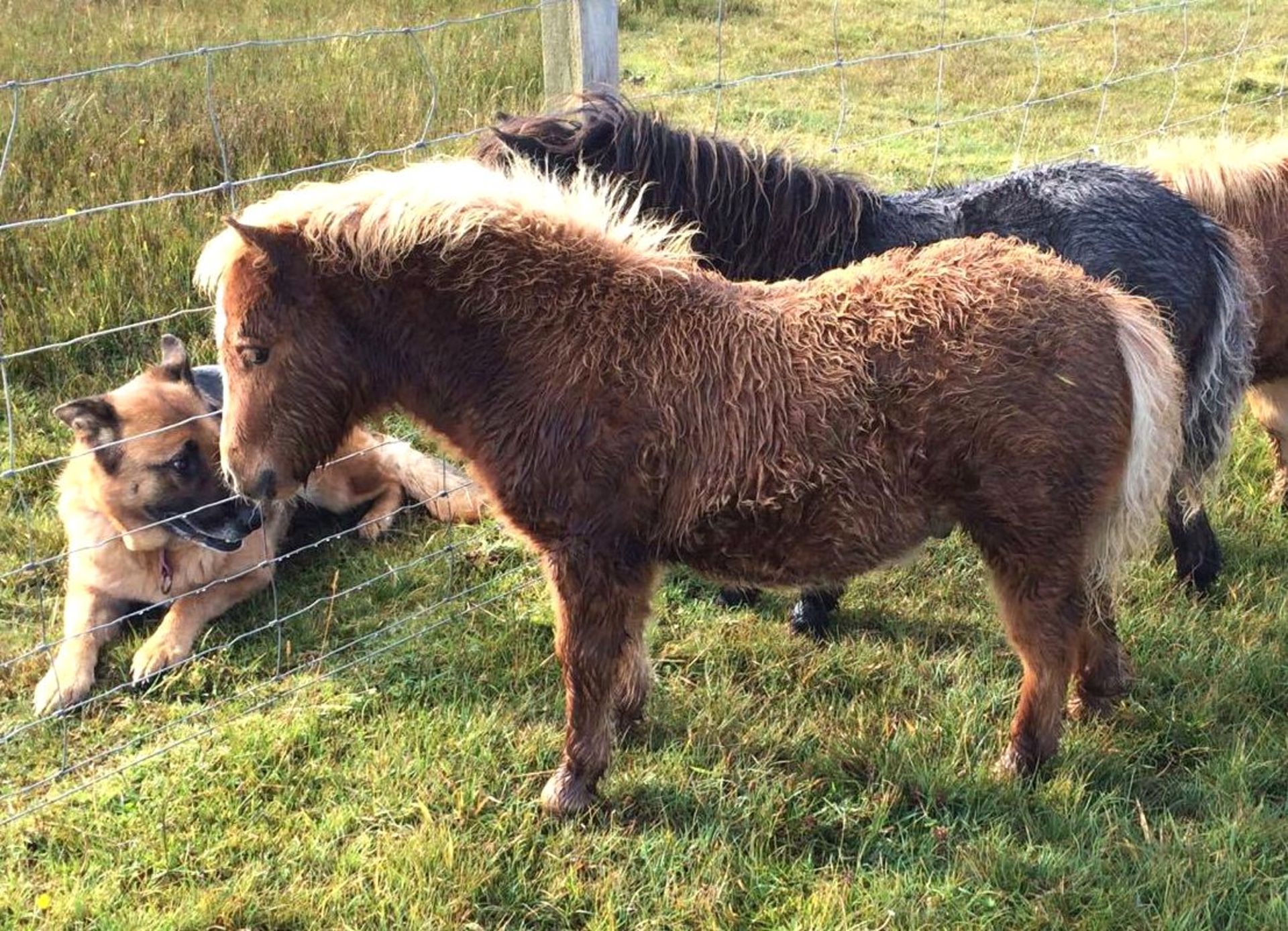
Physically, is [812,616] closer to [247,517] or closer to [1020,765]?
[1020,765]

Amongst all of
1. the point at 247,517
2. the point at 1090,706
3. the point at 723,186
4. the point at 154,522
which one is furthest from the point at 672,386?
the point at 154,522

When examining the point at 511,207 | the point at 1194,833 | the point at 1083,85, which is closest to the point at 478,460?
the point at 511,207

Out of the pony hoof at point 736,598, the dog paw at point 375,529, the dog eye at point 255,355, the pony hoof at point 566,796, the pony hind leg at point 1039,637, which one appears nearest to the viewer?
the dog eye at point 255,355

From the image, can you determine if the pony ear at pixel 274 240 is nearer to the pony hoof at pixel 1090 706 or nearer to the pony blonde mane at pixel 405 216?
the pony blonde mane at pixel 405 216

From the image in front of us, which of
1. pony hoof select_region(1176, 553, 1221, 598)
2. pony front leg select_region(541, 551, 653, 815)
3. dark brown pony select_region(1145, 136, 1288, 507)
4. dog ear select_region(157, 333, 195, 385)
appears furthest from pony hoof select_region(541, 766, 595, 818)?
dark brown pony select_region(1145, 136, 1288, 507)

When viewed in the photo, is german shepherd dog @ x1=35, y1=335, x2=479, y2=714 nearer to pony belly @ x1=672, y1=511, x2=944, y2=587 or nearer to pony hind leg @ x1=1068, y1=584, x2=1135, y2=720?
pony belly @ x1=672, y1=511, x2=944, y2=587

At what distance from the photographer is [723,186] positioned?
418 cm

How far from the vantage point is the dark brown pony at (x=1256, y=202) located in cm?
464

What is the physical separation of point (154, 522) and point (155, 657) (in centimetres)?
55

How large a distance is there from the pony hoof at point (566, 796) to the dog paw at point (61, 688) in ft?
5.47

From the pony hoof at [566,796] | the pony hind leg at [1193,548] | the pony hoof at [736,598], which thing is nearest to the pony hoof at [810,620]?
the pony hoof at [736,598]

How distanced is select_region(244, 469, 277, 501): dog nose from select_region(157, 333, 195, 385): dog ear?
5.11 ft

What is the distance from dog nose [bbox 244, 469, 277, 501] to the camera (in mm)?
3123

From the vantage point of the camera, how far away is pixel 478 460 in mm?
3203
